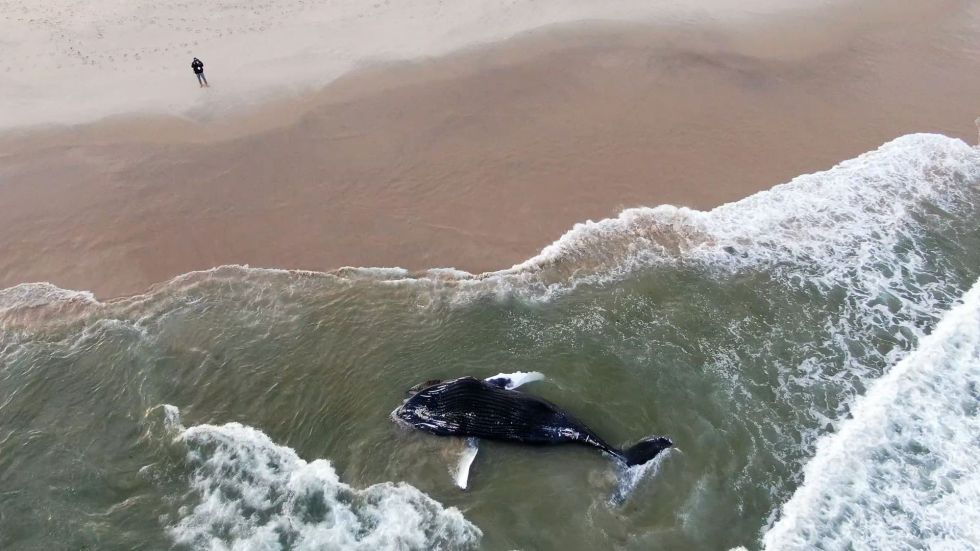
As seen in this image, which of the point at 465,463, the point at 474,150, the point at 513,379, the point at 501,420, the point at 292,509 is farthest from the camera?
the point at 474,150

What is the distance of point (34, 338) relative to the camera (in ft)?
38.8

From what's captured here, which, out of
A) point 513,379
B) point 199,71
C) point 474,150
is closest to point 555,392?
point 513,379

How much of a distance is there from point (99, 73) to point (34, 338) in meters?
9.94

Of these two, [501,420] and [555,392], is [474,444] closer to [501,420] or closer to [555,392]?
Result: [501,420]

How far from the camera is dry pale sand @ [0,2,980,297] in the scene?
13484 millimetres

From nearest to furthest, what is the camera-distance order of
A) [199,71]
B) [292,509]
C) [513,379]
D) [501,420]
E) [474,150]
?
[292,509]
[501,420]
[513,379]
[474,150]
[199,71]

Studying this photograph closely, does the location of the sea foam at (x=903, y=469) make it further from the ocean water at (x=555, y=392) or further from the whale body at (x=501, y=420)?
the whale body at (x=501, y=420)

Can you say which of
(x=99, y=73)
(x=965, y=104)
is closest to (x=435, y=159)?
(x=99, y=73)

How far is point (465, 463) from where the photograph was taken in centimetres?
983

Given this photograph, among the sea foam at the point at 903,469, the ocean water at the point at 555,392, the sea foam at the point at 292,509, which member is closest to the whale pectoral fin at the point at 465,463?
the ocean water at the point at 555,392

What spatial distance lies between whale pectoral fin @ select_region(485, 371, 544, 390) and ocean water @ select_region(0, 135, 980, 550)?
0.61 feet

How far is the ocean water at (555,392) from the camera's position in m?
9.37

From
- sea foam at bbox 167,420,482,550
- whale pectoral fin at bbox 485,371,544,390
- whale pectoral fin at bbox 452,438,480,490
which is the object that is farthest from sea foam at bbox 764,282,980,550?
sea foam at bbox 167,420,482,550

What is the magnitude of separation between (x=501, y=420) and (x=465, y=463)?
945 millimetres
